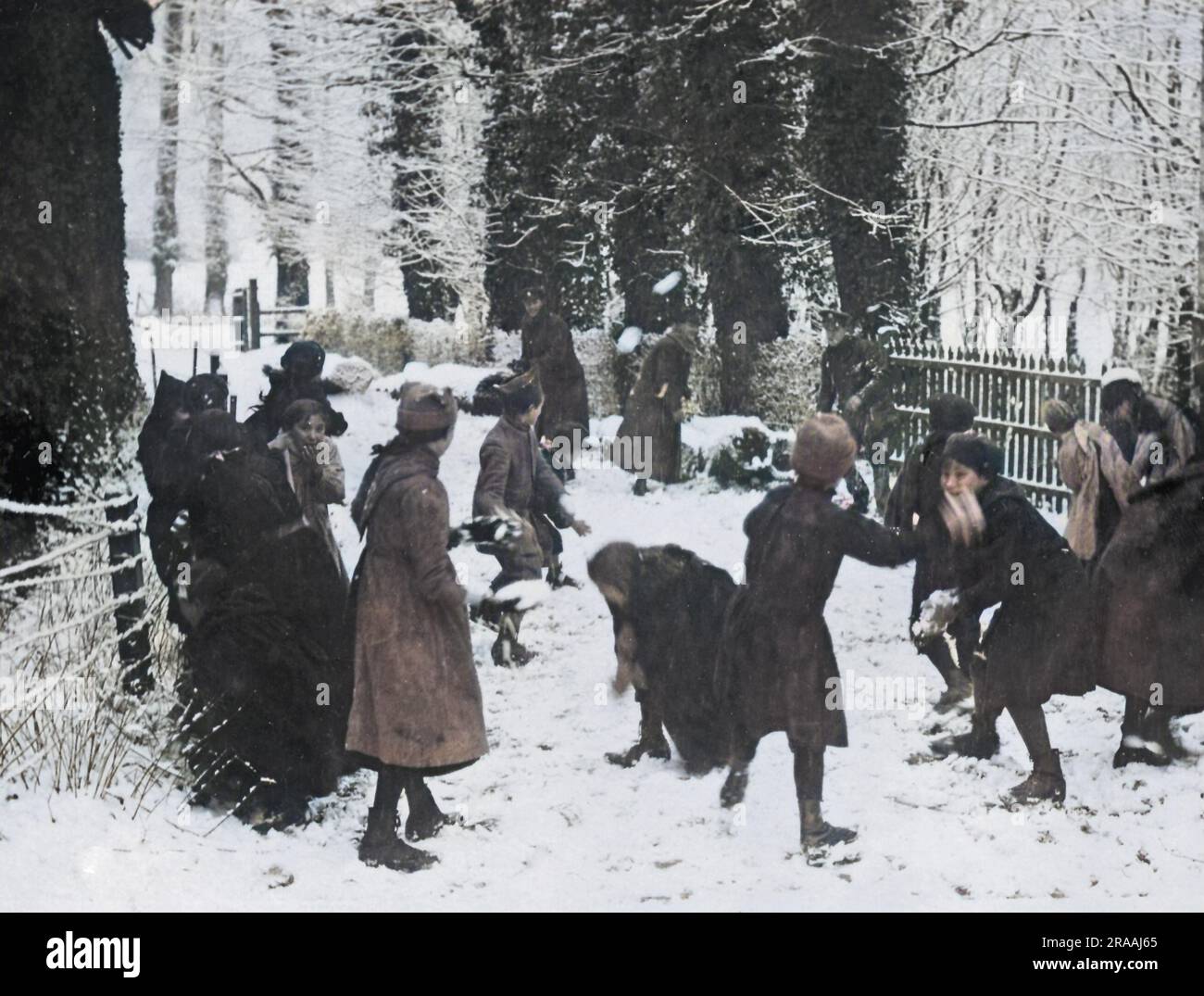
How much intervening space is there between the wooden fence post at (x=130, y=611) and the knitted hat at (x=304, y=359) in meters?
0.94

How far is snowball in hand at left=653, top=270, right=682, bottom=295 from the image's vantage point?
6.86m

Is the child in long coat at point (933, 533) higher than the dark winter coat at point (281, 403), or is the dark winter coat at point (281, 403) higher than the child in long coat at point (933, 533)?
the dark winter coat at point (281, 403)

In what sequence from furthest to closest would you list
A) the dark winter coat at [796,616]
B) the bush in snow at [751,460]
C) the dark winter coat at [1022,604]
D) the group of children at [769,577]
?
the bush in snow at [751,460] < the dark winter coat at [1022,604] < the dark winter coat at [796,616] < the group of children at [769,577]

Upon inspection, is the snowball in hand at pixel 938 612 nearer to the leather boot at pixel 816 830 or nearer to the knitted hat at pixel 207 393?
the leather boot at pixel 816 830

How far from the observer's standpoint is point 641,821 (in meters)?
6.23

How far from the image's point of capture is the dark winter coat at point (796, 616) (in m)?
5.83

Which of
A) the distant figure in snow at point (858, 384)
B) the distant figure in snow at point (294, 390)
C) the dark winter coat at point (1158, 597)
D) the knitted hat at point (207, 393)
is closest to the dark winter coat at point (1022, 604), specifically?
the dark winter coat at point (1158, 597)

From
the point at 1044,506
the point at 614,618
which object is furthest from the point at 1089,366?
the point at 614,618

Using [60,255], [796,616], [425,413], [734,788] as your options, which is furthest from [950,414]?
[60,255]

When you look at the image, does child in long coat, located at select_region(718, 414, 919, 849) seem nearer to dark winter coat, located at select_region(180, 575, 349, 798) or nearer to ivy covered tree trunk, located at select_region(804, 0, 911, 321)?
ivy covered tree trunk, located at select_region(804, 0, 911, 321)

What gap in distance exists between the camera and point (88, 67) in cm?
664

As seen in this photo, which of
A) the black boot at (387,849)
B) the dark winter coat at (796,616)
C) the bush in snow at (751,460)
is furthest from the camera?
the bush in snow at (751,460)

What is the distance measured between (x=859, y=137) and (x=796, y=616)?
2515 millimetres

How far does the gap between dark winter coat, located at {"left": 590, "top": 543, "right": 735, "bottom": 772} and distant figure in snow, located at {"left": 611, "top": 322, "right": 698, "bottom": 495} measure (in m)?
0.62
